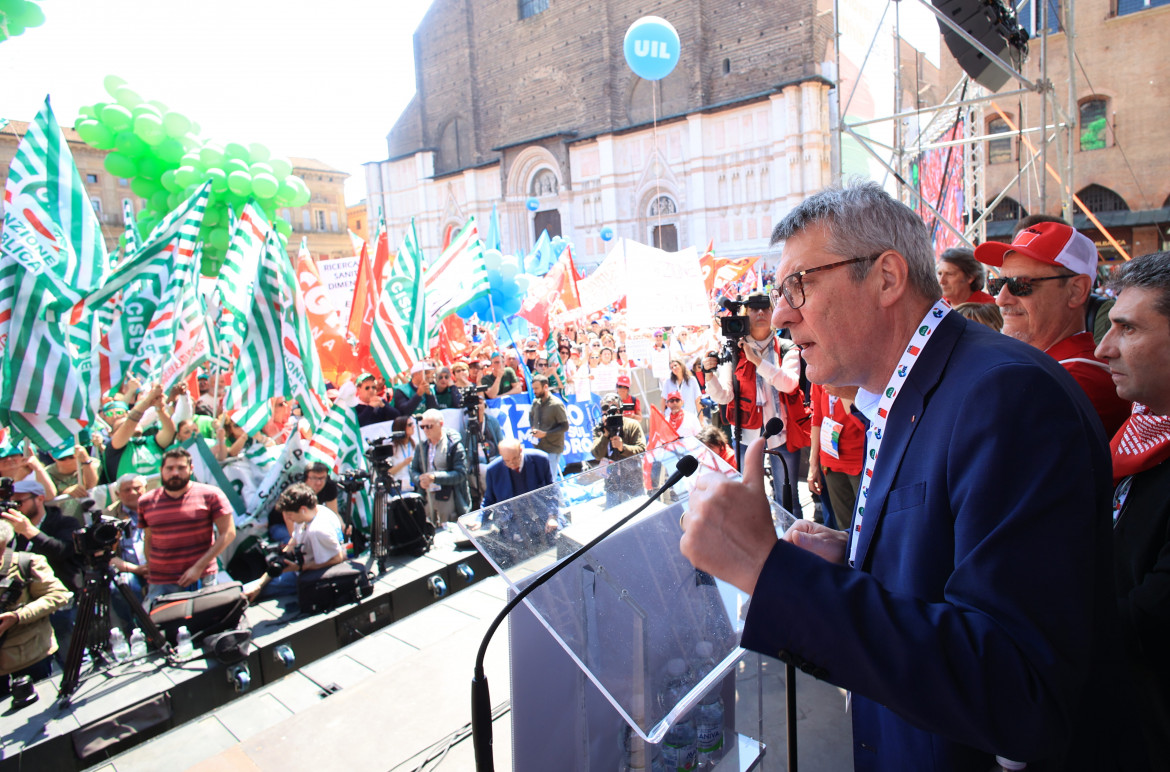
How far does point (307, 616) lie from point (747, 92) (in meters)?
30.7

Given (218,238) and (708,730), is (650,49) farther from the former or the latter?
(708,730)

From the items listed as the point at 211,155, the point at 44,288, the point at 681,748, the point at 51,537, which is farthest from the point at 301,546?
the point at 211,155

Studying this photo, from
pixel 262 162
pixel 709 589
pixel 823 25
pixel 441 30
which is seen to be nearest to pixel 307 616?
pixel 709 589

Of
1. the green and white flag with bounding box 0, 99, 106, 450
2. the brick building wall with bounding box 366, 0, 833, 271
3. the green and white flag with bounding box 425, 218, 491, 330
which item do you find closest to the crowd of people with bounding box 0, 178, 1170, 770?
the green and white flag with bounding box 0, 99, 106, 450

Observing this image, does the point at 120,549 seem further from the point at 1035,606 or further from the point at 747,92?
the point at 747,92

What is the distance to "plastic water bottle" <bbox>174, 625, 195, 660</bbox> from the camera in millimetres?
4461

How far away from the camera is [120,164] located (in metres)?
8.41

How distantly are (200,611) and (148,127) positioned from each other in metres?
6.68

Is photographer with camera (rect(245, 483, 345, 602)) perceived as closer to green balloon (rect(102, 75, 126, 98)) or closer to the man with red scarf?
the man with red scarf

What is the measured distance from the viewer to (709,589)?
5.69ft

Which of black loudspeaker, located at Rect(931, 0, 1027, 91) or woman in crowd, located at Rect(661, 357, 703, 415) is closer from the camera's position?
black loudspeaker, located at Rect(931, 0, 1027, 91)

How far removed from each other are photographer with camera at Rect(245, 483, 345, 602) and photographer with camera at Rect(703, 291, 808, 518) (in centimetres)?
334

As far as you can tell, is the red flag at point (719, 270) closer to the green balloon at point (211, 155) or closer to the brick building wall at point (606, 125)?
the green balloon at point (211, 155)

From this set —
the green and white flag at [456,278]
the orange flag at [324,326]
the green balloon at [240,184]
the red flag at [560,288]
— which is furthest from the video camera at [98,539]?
the red flag at [560,288]
